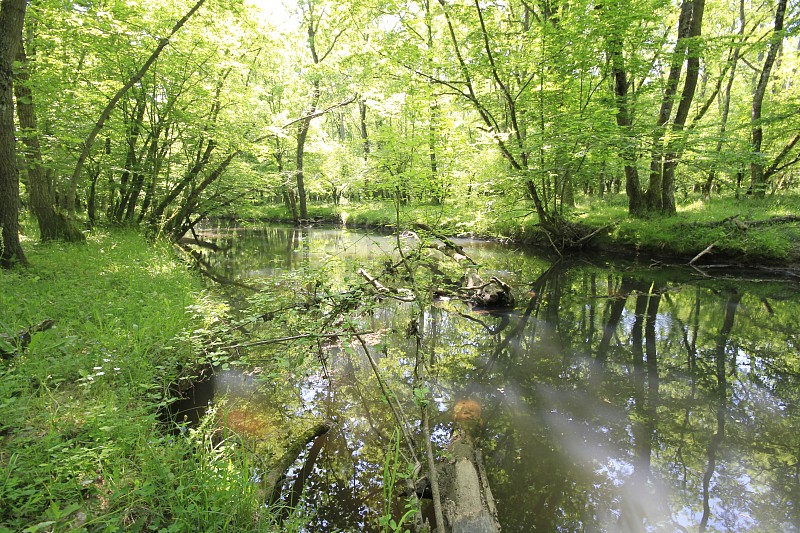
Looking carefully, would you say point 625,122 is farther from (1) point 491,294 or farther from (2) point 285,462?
(2) point 285,462

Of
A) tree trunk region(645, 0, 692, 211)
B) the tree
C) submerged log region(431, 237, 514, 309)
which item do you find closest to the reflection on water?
submerged log region(431, 237, 514, 309)

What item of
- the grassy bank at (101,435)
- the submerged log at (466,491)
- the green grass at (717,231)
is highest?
the green grass at (717,231)

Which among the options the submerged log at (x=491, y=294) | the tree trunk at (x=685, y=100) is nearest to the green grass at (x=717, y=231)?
the tree trunk at (x=685, y=100)

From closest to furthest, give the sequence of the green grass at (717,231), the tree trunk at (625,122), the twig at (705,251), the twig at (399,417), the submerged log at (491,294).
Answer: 1. the twig at (399,417)
2. the submerged log at (491,294)
3. the tree trunk at (625,122)
4. the green grass at (717,231)
5. the twig at (705,251)

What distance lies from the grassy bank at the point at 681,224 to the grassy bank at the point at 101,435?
18.6ft

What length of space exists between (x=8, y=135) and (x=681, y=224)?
50.9 feet

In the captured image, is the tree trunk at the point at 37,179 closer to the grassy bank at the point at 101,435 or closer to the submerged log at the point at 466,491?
the grassy bank at the point at 101,435

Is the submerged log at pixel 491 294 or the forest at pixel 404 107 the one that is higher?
the forest at pixel 404 107

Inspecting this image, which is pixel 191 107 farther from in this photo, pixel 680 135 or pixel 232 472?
pixel 680 135

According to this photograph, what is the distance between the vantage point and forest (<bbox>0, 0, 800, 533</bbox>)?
278 cm

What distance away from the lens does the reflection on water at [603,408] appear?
2.99 metres

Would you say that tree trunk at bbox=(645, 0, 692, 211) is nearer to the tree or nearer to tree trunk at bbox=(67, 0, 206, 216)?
the tree

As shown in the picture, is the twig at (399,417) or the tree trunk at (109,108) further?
the tree trunk at (109,108)

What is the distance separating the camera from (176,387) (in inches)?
171
